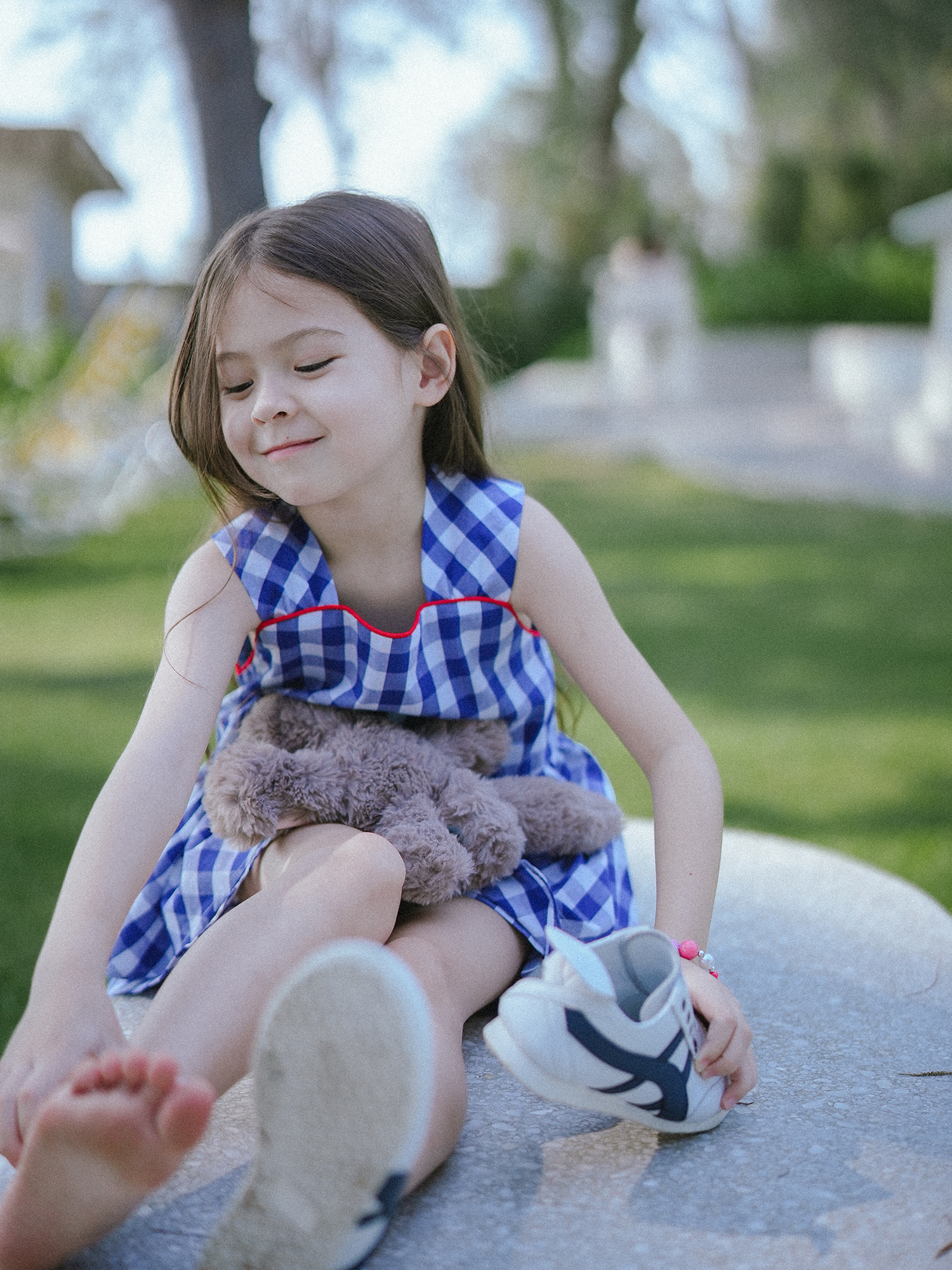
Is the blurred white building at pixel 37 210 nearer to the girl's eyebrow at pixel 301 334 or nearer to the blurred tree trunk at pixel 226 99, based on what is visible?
the blurred tree trunk at pixel 226 99

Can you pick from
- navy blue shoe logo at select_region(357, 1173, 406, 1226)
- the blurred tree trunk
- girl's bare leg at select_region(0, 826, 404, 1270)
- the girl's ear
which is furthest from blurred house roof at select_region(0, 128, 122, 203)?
navy blue shoe logo at select_region(357, 1173, 406, 1226)

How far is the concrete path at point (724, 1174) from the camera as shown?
3.61 feet

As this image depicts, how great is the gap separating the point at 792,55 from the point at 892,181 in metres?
8.09

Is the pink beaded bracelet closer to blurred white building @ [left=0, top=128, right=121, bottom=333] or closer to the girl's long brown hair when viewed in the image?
the girl's long brown hair

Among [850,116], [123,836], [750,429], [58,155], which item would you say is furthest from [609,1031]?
[850,116]

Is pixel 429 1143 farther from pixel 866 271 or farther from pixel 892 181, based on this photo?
pixel 892 181

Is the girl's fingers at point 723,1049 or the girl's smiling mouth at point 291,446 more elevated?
the girl's smiling mouth at point 291,446

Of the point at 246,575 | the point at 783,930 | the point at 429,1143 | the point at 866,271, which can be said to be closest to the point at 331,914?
the point at 429,1143

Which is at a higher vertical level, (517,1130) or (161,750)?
(161,750)

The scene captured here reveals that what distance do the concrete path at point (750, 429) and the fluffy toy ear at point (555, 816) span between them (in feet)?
14.9

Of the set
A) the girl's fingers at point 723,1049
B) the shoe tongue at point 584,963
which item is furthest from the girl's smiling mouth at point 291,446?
the girl's fingers at point 723,1049

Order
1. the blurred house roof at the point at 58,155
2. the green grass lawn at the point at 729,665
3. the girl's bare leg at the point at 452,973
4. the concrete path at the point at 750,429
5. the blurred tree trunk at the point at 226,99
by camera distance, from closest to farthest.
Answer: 1. the girl's bare leg at the point at 452,973
2. the green grass lawn at the point at 729,665
3. the blurred tree trunk at the point at 226,99
4. the blurred house roof at the point at 58,155
5. the concrete path at the point at 750,429

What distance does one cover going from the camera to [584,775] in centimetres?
184

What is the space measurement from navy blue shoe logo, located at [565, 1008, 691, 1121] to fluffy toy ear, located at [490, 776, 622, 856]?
0.45 metres
